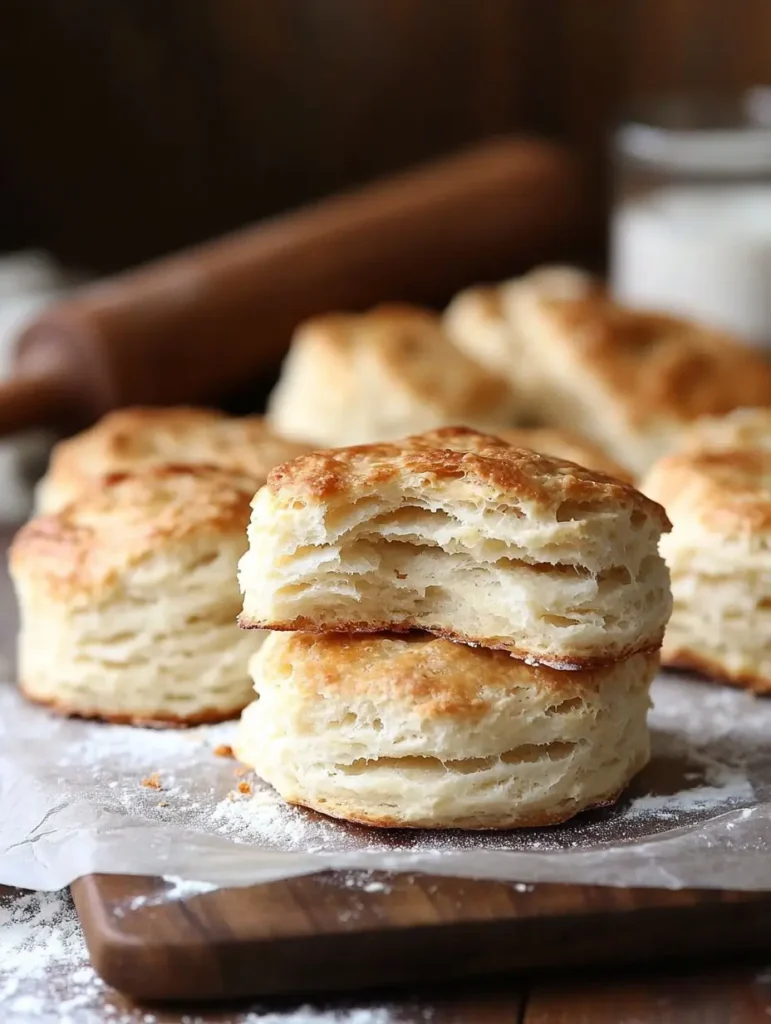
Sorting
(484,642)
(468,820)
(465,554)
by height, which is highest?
(465,554)

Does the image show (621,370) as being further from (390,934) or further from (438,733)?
(390,934)

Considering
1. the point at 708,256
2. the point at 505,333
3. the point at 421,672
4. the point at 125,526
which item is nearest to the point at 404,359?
the point at 505,333

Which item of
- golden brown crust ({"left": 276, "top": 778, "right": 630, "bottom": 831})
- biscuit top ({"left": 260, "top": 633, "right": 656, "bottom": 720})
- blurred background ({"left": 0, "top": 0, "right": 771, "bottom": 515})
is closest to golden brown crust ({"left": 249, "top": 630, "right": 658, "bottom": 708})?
biscuit top ({"left": 260, "top": 633, "right": 656, "bottom": 720})

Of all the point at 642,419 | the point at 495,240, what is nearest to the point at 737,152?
the point at 495,240

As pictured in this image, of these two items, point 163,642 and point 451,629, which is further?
point 163,642

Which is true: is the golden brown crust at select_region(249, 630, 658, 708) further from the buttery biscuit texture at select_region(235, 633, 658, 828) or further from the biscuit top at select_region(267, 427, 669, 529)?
the biscuit top at select_region(267, 427, 669, 529)

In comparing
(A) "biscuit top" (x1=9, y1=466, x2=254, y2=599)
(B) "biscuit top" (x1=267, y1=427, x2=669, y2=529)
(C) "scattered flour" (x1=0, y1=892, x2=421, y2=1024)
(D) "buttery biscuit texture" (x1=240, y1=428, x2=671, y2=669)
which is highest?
(B) "biscuit top" (x1=267, y1=427, x2=669, y2=529)
